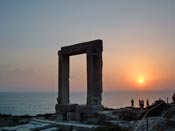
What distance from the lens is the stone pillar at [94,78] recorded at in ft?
59.0

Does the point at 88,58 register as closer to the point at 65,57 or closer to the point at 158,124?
the point at 65,57

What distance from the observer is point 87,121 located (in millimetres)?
17547

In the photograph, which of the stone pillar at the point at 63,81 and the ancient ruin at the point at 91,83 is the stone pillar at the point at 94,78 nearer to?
the ancient ruin at the point at 91,83

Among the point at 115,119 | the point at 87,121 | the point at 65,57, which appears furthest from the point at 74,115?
the point at 65,57

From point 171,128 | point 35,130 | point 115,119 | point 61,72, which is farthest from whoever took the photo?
point 61,72

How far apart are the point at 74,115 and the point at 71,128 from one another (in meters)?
3.42

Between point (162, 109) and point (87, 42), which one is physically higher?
point (87, 42)

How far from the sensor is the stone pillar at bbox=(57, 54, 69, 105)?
20391mm

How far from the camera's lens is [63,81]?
20.4m

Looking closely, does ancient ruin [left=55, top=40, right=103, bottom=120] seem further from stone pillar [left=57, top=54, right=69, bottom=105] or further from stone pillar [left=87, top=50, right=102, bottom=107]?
stone pillar [left=57, top=54, right=69, bottom=105]

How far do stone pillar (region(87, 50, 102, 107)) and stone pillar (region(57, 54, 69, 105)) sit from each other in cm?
290

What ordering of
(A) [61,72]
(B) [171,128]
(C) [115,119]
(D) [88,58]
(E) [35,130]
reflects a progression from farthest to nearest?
1. (A) [61,72]
2. (D) [88,58]
3. (C) [115,119]
4. (E) [35,130]
5. (B) [171,128]

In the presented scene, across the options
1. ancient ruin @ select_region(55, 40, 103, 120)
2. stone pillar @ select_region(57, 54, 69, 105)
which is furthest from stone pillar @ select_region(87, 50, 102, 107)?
stone pillar @ select_region(57, 54, 69, 105)

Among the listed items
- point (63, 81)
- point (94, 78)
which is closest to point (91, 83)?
point (94, 78)
